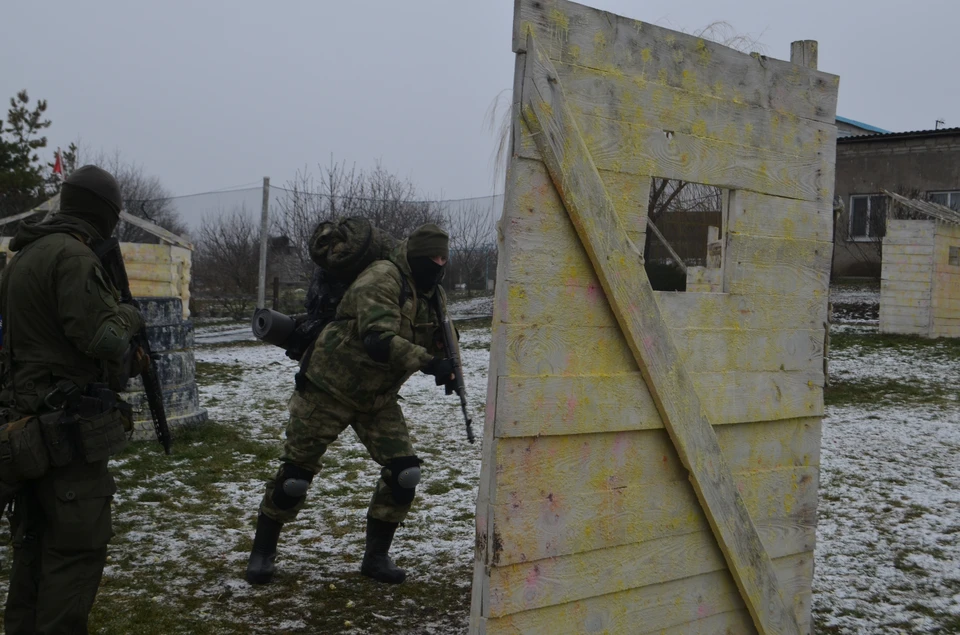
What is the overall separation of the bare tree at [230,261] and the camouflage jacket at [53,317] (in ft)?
64.3

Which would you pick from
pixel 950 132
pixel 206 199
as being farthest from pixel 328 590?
pixel 950 132

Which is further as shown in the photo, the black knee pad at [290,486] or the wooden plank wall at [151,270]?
the wooden plank wall at [151,270]

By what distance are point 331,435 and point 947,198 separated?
1003 inches

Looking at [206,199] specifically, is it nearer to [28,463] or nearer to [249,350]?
[249,350]

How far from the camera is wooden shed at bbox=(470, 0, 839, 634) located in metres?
2.51

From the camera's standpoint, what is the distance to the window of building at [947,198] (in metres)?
24.8

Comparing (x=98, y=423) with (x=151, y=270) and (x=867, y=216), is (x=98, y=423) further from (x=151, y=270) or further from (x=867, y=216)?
(x=867, y=216)

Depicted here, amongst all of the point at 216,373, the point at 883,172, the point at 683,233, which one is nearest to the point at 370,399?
the point at 683,233

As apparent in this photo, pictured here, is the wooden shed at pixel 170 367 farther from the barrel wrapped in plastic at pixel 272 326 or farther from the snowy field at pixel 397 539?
the barrel wrapped in plastic at pixel 272 326

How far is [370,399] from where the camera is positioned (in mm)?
4438

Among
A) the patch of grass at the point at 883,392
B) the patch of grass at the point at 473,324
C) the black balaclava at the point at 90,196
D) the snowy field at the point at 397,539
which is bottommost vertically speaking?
the snowy field at the point at 397,539

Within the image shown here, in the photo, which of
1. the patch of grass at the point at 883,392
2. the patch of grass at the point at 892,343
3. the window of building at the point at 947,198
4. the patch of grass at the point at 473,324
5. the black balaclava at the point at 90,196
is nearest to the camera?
the black balaclava at the point at 90,196

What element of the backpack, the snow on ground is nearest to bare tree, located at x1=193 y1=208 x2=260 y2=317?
the snow on ground

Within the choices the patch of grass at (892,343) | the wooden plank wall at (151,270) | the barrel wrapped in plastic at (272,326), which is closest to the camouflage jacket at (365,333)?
the barrel wrapped in plastic at (272,326)
